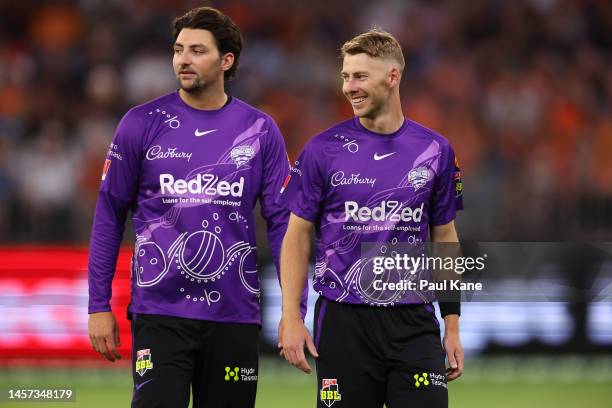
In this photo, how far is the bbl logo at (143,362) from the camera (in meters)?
5.37

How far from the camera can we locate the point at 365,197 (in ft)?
17.0

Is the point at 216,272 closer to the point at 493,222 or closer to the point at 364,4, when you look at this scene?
the point at 493,222

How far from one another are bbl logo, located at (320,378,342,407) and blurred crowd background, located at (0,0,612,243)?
242 inches

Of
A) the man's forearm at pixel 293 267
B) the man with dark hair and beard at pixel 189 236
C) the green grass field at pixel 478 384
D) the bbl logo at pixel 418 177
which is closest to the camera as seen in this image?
the man's forearm at pixel 293 267

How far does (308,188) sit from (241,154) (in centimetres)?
55

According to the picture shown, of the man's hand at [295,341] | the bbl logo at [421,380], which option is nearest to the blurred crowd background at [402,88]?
the bbl logo at [421,380]

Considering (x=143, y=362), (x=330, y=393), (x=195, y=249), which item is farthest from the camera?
(x=195, y=249)

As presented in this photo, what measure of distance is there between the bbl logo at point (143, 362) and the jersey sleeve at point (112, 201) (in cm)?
29

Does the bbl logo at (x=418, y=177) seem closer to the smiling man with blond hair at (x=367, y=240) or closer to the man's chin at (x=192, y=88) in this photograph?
the smiling man with blond hair at (x=367, y=240)

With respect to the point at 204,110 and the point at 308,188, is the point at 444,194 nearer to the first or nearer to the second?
the point at 308,188

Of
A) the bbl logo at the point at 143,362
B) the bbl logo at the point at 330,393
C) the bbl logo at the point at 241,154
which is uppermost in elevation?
the bbl logo at the point at 241,154

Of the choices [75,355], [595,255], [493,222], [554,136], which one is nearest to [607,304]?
[595,255]

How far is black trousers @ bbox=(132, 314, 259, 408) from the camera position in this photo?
5.35 metres

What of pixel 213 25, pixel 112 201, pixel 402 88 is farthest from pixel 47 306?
pixel 402 88
